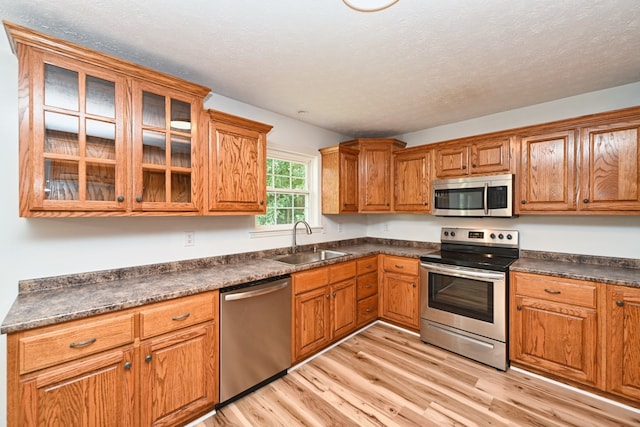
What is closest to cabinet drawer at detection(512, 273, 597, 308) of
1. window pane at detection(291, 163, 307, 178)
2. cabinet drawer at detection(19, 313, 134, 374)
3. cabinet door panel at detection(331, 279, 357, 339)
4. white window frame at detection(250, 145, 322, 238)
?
cabinet door panel at detection(331, 279, 357, 339)

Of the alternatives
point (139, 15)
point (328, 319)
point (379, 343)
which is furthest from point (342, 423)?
point (139, 15)

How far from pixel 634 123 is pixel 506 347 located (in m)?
2.08

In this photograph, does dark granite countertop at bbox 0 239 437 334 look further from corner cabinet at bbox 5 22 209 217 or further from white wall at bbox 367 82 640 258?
white wall at bbox 367 82 640 258

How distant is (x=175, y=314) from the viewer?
1715mm

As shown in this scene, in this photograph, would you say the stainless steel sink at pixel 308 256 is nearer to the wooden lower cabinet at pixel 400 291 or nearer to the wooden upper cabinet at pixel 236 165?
the wooden lower cabinet at pixel 400 291

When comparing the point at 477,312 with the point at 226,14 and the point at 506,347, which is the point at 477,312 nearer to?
the point at 506,347

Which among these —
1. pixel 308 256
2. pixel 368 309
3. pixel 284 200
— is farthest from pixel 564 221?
pixel 284 200

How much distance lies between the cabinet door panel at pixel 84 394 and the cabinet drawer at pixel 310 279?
4.10ft

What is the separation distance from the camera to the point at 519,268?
2.38 m

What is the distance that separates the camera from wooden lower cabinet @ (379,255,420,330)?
3.09 meters

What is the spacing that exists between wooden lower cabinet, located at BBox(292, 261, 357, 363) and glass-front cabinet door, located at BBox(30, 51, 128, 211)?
60.9 inches

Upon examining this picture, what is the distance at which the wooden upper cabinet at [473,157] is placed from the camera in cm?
274

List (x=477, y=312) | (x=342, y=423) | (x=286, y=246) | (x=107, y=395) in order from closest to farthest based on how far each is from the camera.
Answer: (x=107, y=395) → (x=342, y=423) → (x=477, y=312) → (x=286, y=246)

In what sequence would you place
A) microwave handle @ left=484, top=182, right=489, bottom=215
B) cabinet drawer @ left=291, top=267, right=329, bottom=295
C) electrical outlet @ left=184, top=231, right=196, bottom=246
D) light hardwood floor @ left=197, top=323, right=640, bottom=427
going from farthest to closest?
microwave handle @ left=484, top=182, right=489, bottom=215 < cabinet drawer @ left=291, top=267, right=329, bottom=295 < electrical outlet @ left=184, top=231, right=196, bottom=246 < light hardwood floor @ left=197, top=323, right=640, bottom=427
